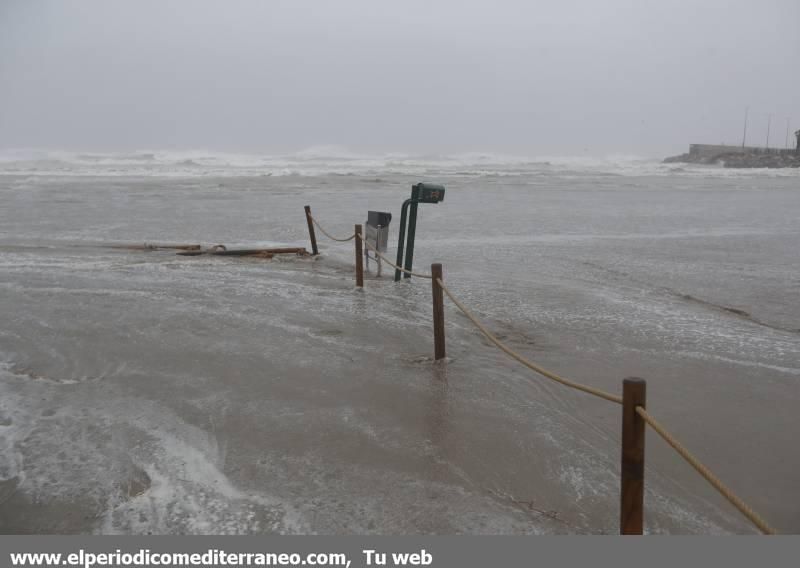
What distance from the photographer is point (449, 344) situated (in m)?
6.75

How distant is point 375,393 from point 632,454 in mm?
2687

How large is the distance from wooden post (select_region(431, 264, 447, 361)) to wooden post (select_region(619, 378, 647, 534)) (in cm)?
292

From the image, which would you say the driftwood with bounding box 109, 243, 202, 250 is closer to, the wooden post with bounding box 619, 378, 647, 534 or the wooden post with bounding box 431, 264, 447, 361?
the wooden post with bounding box 431, 264, 447, 361

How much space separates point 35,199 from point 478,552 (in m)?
24.6

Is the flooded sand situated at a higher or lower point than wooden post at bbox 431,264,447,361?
lower

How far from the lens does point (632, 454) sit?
299cm

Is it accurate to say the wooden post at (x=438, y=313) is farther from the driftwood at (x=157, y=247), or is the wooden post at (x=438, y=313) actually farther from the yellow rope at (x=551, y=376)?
the driftwood at (x=157, y=247)

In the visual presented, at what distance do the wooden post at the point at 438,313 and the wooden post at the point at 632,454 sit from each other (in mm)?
2919

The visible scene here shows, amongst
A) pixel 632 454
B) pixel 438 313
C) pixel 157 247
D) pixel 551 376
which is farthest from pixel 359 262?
pixel 632 454

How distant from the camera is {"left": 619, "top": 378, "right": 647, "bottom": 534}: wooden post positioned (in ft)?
9.57

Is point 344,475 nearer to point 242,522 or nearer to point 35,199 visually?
point 242,522

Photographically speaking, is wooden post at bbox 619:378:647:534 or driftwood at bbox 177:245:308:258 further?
driftwood at bbox 177:245:308:258

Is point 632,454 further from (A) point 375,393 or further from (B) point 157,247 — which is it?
(B) point 157,247

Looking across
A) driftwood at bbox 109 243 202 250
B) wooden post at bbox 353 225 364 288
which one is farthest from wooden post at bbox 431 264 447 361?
driftwood at bbox 109 243 202 250
